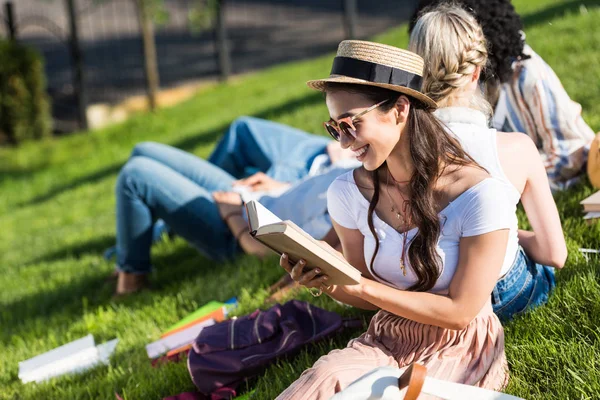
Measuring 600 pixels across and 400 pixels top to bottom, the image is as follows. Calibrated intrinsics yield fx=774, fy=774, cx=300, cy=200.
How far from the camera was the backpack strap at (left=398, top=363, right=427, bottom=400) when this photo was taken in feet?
7.02

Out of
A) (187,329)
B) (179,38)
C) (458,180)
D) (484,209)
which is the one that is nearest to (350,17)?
(179,38)

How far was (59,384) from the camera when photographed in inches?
148

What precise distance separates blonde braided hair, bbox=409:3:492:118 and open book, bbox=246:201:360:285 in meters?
0.88

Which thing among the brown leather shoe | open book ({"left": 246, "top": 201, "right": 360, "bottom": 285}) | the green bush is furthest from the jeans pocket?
the green bush

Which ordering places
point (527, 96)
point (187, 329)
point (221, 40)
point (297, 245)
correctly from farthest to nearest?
point (221, 40)
point (187, 329)
point (527, 96)
point (297, 245)

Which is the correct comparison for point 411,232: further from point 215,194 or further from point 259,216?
point 215,194

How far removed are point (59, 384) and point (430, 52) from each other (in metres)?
2.39

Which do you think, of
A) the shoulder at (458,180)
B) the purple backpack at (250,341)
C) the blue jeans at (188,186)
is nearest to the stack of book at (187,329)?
the purple backpack at (250,341)

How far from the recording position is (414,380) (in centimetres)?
214

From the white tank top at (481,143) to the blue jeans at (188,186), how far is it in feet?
6.70

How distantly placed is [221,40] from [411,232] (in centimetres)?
1126

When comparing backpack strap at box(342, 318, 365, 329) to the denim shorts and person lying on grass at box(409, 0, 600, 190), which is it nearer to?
the denim shorts

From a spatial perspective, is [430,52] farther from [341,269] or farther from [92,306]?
[92,306]

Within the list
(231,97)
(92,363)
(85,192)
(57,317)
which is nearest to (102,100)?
(231,97)
